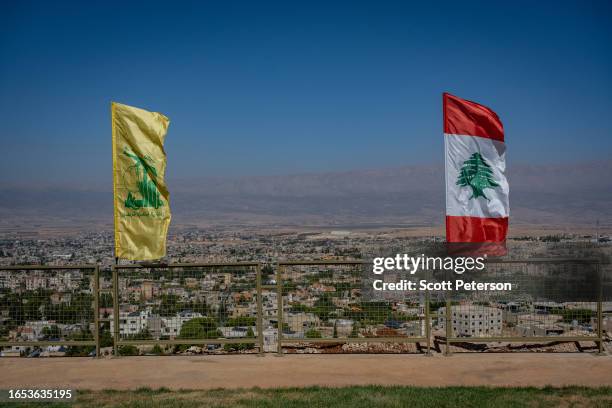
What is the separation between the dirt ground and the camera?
7875 millimetres

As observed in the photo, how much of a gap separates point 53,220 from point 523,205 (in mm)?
63977

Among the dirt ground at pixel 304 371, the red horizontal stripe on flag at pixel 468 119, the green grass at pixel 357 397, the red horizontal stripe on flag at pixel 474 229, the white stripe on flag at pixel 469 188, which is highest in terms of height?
the red horizontal stripe on flag at pixel 468 119

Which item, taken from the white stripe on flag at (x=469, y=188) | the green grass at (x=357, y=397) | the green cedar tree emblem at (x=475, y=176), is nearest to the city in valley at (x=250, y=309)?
the white stripe on flag at (x=469, y=188)

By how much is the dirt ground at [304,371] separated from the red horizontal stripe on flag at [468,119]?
3368 millimetres

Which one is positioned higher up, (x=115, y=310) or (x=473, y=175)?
(x=473, y=175)

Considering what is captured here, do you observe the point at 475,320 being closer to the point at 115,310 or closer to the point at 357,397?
the point at 357,397

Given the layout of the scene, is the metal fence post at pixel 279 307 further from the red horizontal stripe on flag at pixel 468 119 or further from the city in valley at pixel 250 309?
the red horizontal stripe on flag at pixel 468 119

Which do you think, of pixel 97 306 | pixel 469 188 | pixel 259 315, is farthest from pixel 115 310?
pixel 469 188

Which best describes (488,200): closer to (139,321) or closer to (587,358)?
(587,358)

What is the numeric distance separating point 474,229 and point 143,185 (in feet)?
16.7

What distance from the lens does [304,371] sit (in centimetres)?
840

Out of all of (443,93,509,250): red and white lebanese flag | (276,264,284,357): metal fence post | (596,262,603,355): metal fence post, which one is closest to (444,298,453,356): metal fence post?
(443,93,509,250): red and white lebanese flag

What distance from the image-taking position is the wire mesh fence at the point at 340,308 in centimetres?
911

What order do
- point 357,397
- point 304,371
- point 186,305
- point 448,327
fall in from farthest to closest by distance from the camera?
point 186,305 < point 448,327 < point 304,371 < point 357,397
